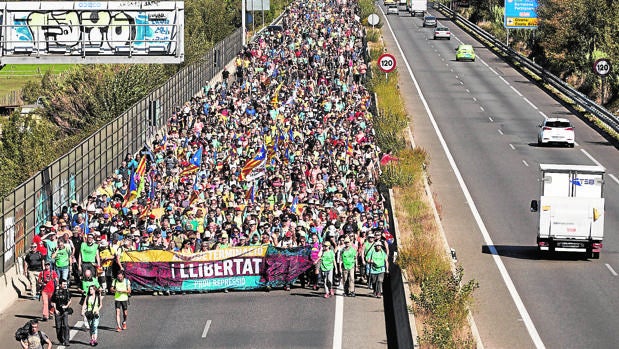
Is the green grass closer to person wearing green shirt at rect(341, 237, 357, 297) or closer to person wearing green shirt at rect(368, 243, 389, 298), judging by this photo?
person wearing green shirt at rect(341, 237, 357, 297)

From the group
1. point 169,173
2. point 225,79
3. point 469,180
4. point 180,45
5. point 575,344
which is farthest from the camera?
point 225,79

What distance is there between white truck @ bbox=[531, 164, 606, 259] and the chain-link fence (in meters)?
13.5

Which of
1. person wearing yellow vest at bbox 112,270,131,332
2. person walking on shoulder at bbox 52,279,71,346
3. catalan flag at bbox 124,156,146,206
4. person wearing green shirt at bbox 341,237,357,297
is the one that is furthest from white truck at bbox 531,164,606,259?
person walking on shoulder at bbox 52,279,71,346

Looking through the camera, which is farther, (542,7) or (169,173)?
(542,7)

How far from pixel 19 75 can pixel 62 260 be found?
352ft

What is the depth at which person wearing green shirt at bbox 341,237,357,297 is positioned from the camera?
2878cm

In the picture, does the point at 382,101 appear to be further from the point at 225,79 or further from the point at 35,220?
the point at 35,220

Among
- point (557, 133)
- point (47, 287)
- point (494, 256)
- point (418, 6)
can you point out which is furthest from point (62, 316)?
point (418, 6)

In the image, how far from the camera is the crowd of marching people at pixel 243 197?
29.1 m

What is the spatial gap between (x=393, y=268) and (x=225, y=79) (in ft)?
128

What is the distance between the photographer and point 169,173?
133 ft

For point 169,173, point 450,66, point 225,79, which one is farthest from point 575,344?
point 450,66

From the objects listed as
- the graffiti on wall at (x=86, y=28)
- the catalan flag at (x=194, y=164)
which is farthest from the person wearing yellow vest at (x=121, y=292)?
the graffiti on wall at (x=86, y=28)

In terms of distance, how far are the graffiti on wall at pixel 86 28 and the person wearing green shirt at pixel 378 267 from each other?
24.7 metres
